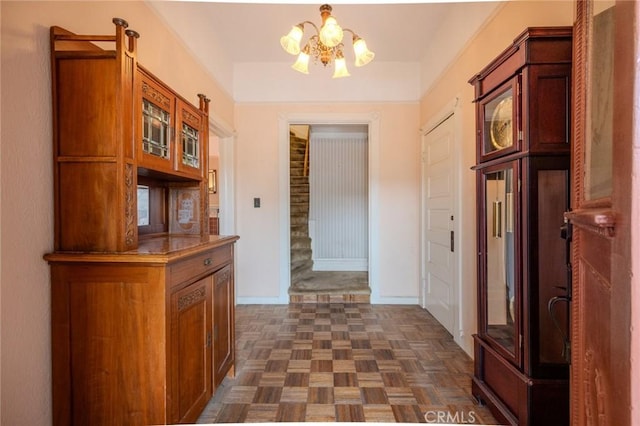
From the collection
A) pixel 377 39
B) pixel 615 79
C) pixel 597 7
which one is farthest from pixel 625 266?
pixel 377 39

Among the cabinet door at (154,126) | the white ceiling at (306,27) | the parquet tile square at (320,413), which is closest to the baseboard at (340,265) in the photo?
the white ceiling at (306,27)

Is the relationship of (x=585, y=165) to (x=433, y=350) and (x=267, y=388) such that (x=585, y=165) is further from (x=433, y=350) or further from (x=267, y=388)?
(x=433, y=350)

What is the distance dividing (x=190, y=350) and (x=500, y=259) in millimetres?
1686

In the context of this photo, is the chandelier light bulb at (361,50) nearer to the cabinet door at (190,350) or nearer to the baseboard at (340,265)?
the cabinet door at (190,350)

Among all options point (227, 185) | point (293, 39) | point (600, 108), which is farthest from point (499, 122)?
point (227, 185)

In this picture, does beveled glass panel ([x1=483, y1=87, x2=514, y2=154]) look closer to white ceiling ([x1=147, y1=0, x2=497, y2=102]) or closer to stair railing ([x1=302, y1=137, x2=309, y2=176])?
white ceiling ([x1=147, y1=0, x2=497, y2=102])

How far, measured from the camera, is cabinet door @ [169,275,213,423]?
1294 mm

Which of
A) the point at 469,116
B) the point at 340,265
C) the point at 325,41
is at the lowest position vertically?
the point at 340,265

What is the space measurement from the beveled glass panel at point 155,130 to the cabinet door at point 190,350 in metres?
0.72

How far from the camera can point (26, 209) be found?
3.75 ft

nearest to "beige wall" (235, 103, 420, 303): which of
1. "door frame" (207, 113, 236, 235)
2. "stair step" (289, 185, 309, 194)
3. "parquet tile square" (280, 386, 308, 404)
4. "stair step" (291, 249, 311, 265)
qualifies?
"door frame" (207, 113, 236, 235)

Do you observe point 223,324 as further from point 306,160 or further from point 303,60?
point 306,160

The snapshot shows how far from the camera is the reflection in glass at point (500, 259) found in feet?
5.07

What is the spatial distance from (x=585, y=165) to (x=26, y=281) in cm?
186
